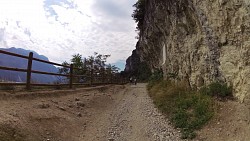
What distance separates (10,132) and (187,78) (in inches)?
435

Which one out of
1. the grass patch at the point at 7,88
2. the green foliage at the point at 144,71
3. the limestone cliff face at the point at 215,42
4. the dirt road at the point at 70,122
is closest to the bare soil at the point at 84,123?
the dirt road at the point at 70,122

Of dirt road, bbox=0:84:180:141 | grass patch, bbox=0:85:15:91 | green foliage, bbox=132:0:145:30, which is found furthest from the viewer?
green foliage, bbox=132:0:145:30

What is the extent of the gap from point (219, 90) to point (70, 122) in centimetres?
541

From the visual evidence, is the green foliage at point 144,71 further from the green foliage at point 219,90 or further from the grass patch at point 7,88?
the grass patch at point 7,88

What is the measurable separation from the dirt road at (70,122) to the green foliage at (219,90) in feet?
6.62

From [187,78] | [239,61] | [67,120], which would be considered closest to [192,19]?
[187,78]

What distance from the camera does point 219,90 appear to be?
1013cm

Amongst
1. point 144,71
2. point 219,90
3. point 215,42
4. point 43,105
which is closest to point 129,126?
point 43,105

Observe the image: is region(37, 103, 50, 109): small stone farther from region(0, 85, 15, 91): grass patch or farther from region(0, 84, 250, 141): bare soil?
region(0, 85, 15, 91): grass patch

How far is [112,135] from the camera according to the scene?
8258 mm

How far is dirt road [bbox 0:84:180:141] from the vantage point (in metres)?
6.68

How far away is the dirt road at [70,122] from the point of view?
6685 mm

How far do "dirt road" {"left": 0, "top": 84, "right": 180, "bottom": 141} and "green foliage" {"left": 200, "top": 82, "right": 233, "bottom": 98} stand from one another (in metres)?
2.02

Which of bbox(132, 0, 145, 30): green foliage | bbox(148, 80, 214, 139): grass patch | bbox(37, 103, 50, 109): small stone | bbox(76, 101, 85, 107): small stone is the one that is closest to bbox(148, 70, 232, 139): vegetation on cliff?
bbox(148, 80, 214, 139): grass patch
